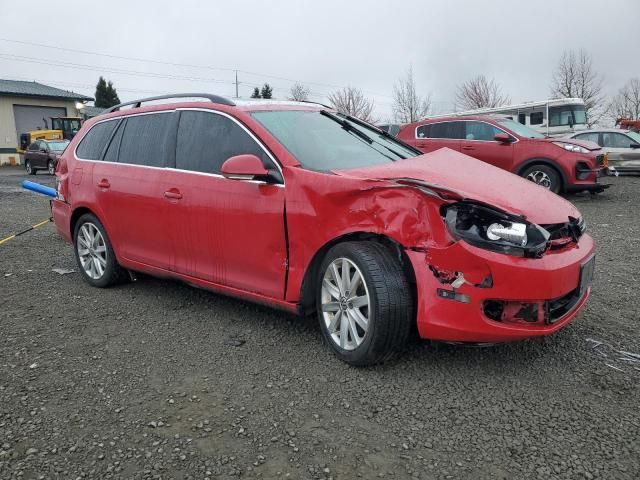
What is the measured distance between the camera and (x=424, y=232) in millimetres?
2994

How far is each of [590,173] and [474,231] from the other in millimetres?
8102

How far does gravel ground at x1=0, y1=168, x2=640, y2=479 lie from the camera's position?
244 cm

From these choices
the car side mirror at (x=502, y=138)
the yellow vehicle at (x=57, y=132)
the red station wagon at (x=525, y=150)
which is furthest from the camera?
the yellow vehicle at (x=57, y=132)

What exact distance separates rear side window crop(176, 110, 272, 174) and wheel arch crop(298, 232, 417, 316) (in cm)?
72

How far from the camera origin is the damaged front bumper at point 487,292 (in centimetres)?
287

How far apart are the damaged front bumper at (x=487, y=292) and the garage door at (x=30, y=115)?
41.5 meters

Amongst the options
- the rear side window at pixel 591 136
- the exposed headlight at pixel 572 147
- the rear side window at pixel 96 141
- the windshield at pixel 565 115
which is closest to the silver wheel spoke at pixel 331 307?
the rear side window at pixel 96 141

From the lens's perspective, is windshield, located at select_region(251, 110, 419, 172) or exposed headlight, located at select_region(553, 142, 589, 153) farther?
exposed headlight, located at select_region(553, 142, 589, 153)

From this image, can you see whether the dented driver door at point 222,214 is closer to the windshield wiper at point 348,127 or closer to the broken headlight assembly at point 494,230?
the windshield wiper at point 348,127

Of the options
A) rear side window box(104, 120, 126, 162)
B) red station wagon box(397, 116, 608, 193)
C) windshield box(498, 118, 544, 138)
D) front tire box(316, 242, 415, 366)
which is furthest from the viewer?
windshield box(498, 118, 544, 138)

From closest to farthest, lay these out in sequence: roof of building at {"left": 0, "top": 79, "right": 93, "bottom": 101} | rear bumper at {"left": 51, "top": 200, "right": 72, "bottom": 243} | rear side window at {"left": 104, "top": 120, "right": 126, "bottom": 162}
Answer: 1. rear side window at {"left": 104, "top": 120, "right": 126, "bottom": 162}
2. rear bumper at {"left": 51, "top": 200, "right": 72, "bottom": 243}
3. roof of building at {"left": 0, "top": 79, "right": 93, "bottom": 101}

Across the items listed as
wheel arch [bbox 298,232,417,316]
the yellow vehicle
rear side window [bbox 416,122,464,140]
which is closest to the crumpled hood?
wheel arch [bbox 298,232,417,316]

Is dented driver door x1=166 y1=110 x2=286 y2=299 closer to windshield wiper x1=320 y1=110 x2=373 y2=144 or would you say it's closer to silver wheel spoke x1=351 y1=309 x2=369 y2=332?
silver wheel spoke x1=351 y1=309 x2=369 y2=332

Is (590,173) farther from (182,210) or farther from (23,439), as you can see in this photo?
(23,439)
